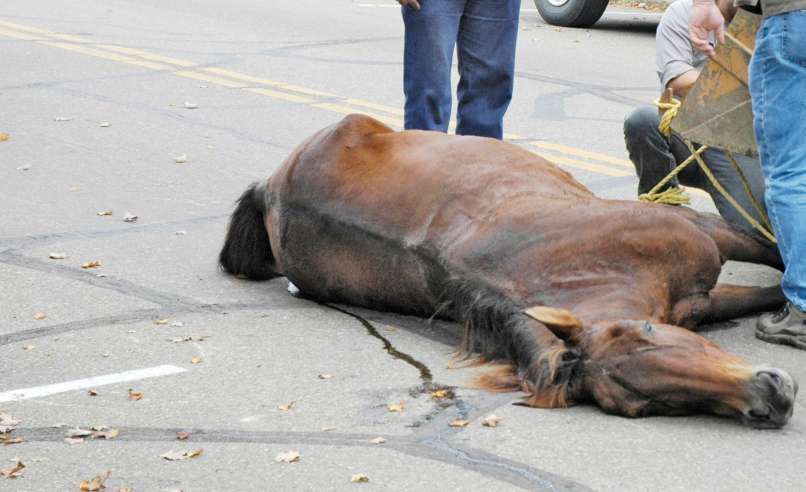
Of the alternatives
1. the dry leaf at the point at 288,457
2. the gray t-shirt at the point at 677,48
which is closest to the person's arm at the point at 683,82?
the gray t-shirt at the point at 677,48

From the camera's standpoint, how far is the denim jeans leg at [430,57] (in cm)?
699

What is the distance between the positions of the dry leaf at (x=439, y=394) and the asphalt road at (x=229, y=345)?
0.05 ft

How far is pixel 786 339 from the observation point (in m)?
5.20

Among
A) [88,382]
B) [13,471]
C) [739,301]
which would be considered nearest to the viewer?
[13,471]

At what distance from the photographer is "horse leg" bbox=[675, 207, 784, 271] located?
5.50m

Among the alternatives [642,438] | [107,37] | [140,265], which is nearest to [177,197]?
[140,265]

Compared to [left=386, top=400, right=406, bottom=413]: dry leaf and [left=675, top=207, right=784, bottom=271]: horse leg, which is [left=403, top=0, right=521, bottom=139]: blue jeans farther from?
[left=386, top=400, right=406, bottom=413]: dry leaf

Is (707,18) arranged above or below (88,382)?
above

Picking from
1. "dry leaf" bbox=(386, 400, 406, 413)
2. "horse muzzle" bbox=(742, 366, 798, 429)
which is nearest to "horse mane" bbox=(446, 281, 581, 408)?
"dry leaf" bbox=(386, 400, 406, 413)

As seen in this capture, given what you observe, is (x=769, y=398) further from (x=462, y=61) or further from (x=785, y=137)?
(x=462, y=61)

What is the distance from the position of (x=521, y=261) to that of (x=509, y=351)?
32 centimetres

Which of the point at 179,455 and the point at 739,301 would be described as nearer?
the point at 179,455

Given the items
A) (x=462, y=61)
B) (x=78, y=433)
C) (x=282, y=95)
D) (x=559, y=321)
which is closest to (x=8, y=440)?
(x=78, y=433)

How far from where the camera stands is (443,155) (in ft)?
17.8
